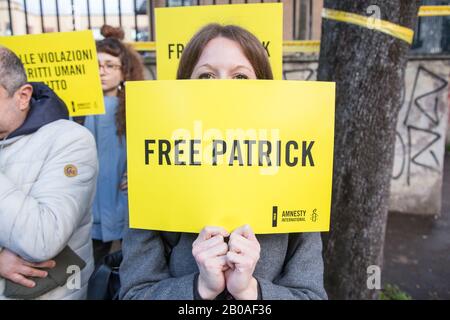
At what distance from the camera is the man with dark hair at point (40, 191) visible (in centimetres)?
146

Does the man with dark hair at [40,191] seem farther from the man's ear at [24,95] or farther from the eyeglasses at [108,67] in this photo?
the eyeglasses at [108,67]

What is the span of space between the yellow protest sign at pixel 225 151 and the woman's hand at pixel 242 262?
3.9 inches

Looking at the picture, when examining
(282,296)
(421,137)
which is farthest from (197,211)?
(421,137)

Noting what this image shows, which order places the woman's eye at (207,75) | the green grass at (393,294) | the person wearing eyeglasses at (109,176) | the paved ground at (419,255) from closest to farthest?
the woman's eye at (207,75) < the person wearing eyeglasses at (109,176) < the green grass at (393,294) < the paved ground at (419,255)

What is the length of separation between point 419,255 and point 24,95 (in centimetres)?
419

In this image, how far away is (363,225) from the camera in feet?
7.95

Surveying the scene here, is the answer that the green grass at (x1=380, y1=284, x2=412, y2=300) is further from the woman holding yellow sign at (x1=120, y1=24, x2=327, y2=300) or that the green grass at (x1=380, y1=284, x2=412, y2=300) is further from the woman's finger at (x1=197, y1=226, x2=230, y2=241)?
the woman's finger at (x1=197, y1=226, x2=230, y2=241)

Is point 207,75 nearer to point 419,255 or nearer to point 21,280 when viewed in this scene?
point 21,280

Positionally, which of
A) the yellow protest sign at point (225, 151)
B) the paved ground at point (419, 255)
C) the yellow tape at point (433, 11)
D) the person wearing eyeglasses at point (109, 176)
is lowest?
the paved ground at point (419, 255)

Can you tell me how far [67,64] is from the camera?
7.72 ft

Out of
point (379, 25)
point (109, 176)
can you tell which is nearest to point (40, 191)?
point (109, 176)

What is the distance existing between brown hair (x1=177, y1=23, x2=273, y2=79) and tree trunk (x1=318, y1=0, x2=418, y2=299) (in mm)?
909

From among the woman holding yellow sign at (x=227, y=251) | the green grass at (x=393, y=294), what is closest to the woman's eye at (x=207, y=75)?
the woman holding yellow sign at (x=227, y=251)

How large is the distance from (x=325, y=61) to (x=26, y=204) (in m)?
1.74
